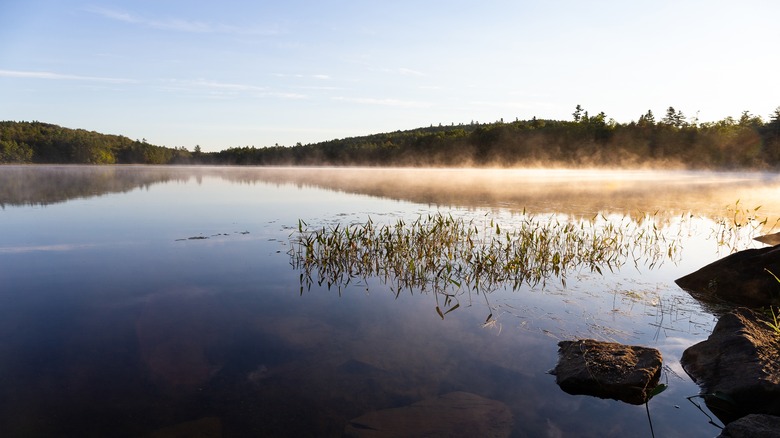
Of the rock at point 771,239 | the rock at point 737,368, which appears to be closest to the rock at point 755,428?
the rock at point 737,368

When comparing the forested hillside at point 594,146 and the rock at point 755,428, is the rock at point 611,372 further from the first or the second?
the forested hillside at point 594,146

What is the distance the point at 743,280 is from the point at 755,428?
6.08 meters

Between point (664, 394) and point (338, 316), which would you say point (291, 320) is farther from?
point (664, 394)

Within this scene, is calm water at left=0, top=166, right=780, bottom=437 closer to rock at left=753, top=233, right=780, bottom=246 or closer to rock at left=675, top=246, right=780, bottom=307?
rock at left=675, top=246, right=780, bottom=307

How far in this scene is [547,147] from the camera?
10238cm

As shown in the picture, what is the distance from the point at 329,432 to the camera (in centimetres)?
445

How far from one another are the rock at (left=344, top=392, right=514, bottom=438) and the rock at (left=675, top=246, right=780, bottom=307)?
6540mm

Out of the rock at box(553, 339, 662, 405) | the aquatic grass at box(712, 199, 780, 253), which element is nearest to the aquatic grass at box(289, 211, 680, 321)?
the aquatic grass at box(712, 199, 780, 253)

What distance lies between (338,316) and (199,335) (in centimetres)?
240

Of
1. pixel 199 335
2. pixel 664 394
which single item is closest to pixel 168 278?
pixel 199 335

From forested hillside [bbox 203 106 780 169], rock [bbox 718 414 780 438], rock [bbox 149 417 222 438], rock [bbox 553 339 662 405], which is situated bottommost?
rock [bbox 149 417 222 438]

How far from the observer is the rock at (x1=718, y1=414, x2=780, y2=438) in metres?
3.63

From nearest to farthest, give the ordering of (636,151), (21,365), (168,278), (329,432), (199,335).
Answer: (329,432), (21,365), (199,335), (168,278), (636,151)

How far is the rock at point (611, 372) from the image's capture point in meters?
5.10
